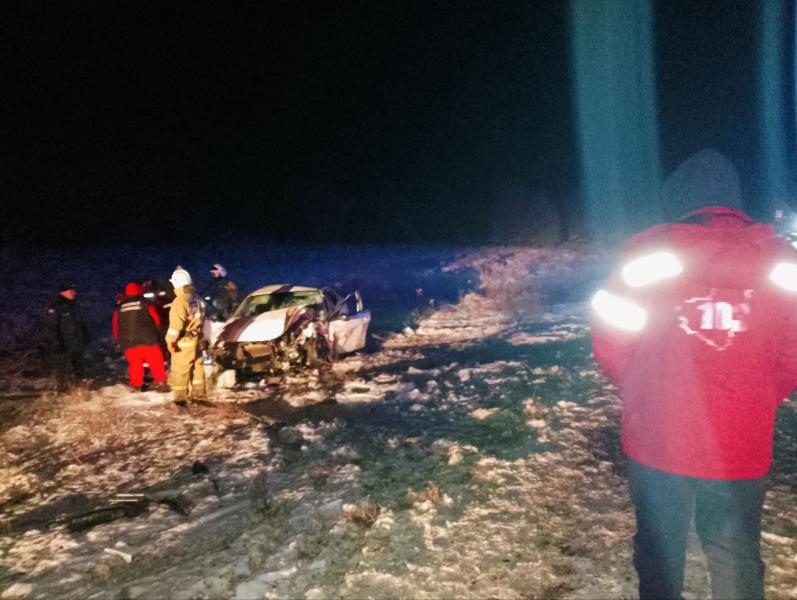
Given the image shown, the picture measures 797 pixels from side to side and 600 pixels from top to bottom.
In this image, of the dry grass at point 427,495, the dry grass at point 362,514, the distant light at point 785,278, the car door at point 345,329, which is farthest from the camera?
the car door at point 345,329

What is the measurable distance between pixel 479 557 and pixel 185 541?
2.08 meters

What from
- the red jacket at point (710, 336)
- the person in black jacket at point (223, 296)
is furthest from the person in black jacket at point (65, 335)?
the red jacket at point (710, 336)

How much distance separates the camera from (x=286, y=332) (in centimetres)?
819

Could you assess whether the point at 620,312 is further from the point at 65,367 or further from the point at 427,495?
the point at 65,367

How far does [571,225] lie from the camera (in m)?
39.0

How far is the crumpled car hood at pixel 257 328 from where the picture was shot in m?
8.13

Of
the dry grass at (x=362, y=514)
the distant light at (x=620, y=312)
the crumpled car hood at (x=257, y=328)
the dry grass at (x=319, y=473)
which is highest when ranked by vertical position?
the distant light at (x=620, y=312)

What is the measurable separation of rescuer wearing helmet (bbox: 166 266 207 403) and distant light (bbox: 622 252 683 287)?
6.19 meters

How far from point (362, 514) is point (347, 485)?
0.65m

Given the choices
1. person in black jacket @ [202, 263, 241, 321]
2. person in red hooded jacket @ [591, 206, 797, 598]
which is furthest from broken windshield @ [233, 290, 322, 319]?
person in red hooded jacket @ [591, 206, 797, 598]

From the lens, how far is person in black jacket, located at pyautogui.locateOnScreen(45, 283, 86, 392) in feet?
25.8

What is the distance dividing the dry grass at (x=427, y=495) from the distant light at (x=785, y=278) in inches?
116

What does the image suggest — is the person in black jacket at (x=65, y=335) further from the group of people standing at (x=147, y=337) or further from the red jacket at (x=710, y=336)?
the red jacket at (x=710, y=336)

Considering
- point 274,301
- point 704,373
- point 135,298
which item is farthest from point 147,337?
point 704,373
